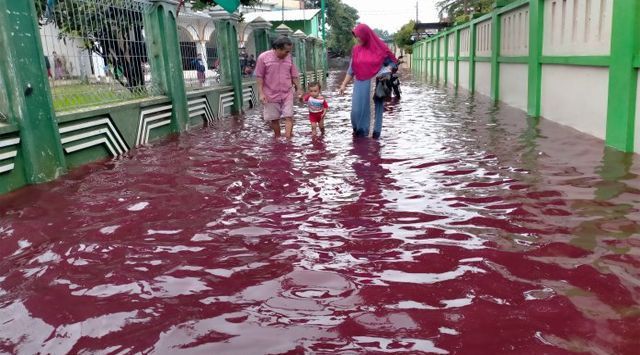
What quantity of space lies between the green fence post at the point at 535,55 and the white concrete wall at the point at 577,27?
142 millimetres

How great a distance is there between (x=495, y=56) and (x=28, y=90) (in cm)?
1080

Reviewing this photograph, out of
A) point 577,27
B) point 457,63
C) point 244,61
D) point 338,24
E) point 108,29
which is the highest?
point 338,24

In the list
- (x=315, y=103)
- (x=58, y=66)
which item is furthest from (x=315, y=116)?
(x=58, y=66)

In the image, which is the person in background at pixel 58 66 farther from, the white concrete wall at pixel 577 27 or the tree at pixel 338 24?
the tree at pixel 338 24

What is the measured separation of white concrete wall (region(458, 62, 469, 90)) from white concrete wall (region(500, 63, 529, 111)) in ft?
17.8

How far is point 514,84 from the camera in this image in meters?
11.7

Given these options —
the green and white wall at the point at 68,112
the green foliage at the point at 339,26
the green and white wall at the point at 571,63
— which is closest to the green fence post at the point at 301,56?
the green and white wall at the point at 571,63

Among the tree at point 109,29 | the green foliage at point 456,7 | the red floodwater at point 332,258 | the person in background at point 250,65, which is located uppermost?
the green foliage at point 456,7

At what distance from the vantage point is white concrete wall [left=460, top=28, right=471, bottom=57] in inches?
712

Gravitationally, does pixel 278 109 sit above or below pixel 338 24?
below

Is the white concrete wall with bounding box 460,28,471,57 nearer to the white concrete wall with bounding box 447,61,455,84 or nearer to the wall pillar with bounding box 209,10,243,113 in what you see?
the white concrete wall with bounding box 447,61,455,84

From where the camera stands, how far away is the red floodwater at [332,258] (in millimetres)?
2514

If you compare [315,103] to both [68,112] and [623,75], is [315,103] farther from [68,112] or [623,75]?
[623,75]

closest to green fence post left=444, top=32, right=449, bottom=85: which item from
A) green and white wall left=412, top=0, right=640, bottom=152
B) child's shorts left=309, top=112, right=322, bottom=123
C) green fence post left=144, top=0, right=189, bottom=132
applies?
green and white wall left=412, top=0, right=640, bottom=152
